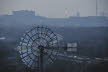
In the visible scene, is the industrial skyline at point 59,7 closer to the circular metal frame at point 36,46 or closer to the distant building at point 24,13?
the distant building at point 24,13

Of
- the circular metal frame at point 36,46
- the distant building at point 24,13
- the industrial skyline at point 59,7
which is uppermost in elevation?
the industrial skyline at point 59,7

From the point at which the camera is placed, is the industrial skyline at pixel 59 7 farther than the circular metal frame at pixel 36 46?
Yes

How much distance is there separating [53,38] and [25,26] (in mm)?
366

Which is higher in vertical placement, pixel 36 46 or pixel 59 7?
pixel 59 7

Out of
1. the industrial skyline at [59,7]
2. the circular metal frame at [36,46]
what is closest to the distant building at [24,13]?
the industrial skyline at [59,7]

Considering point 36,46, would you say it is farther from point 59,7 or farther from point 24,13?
point 59,7

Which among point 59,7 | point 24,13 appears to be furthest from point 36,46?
point 59,7

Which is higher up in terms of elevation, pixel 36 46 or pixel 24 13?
pixel 24 13

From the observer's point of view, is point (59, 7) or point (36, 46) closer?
point (36, 46)

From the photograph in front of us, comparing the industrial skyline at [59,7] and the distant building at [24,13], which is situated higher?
the industrial skyline at [59,7]

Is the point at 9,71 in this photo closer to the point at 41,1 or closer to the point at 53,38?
the point at 53,38

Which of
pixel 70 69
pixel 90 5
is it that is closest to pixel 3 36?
pixel 70 69

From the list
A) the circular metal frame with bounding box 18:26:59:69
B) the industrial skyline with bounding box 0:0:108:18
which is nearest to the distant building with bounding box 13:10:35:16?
the industrial skyline with bounding box 0:0:108:18

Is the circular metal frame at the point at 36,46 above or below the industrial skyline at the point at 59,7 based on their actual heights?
below
